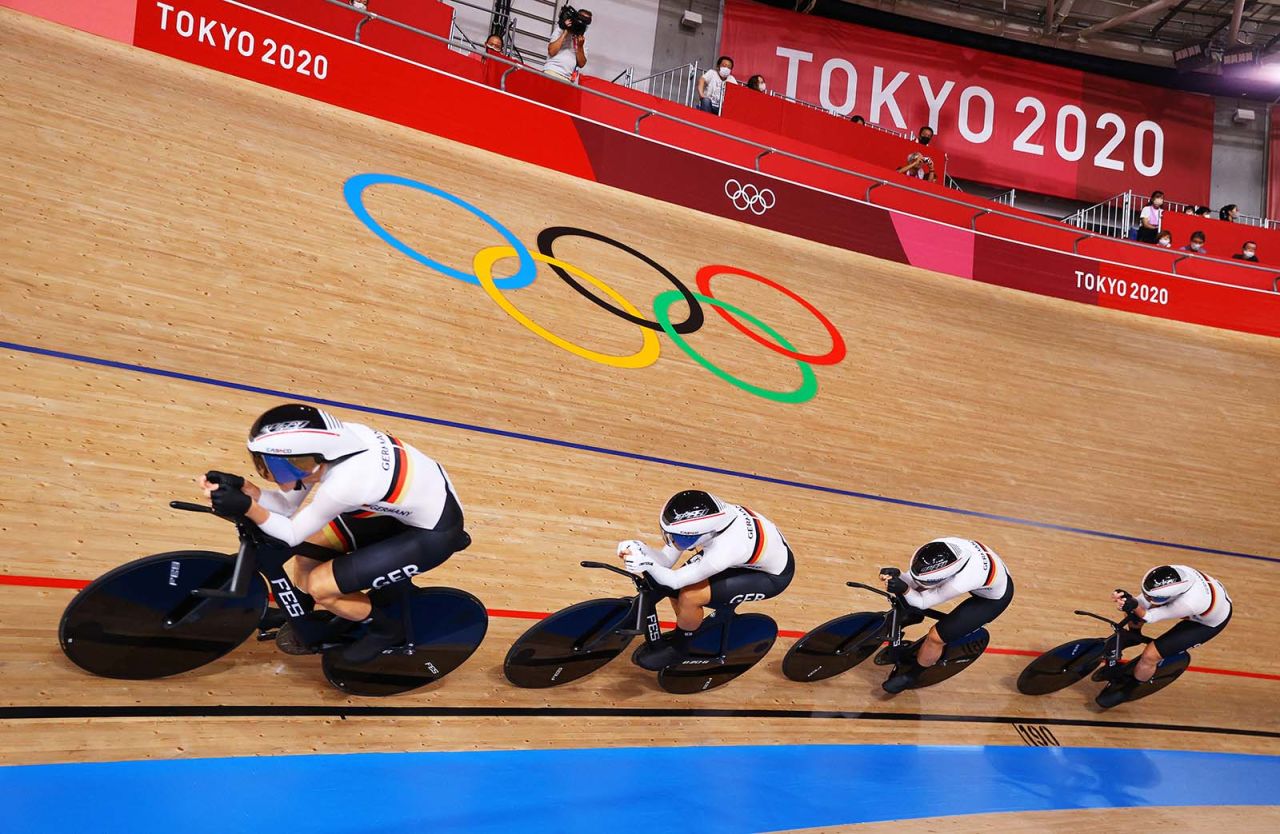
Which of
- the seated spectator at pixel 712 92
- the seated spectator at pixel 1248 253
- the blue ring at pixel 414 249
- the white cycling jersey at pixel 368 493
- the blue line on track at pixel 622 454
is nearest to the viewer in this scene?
the white cycling jersey at pixel 368 493

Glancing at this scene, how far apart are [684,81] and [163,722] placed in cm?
1230

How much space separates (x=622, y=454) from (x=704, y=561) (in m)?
1.84

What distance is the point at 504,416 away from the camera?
5.34 m

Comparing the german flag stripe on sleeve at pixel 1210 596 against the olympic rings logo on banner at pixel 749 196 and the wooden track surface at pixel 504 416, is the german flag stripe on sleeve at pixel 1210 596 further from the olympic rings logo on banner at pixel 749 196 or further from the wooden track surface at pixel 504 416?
the olympic rings logo on banner at pixel 749 196

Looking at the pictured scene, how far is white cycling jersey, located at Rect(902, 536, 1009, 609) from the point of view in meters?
4.44

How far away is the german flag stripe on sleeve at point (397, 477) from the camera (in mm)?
2848

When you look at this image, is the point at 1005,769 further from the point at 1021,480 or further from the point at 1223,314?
the point at 1223,314

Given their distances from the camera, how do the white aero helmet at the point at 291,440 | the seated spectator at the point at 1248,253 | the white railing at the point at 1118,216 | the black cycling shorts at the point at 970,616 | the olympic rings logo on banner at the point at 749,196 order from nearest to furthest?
1. the white aero helmet at the point at 291,440
2. the black cycling shorts at the point at 970,616
3. the olympic rings logo on banner at the point at 749,196
4. the seated spectator at the point at 1248,253
5. the white railing at the point at 1118,216

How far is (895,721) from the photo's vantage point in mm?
4598

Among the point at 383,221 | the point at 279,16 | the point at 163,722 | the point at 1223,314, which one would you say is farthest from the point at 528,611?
the point at 1223,314

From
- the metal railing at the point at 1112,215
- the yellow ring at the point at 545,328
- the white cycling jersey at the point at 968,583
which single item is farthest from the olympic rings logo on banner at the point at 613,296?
the metal railing at the point at 1112,215

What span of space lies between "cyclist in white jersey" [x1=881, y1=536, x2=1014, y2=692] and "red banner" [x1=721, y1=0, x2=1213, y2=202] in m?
10.8

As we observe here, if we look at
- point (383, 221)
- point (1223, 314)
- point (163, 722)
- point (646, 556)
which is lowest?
point (163, 722)

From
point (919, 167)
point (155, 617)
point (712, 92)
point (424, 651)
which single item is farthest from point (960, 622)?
point (919, 167)
